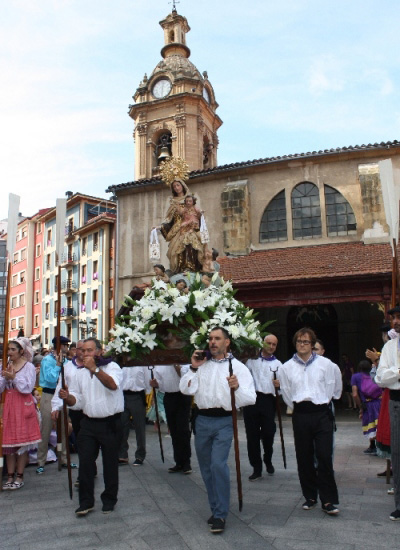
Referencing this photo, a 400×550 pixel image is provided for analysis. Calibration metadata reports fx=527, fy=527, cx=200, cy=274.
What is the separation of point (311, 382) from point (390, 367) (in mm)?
836

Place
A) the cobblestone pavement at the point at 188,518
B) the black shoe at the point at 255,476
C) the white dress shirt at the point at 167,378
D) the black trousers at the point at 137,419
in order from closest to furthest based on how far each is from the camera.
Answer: the cobblestone pavement at the point at 188,518 < the black shoe at the point at 255,476 < the white dress shirt at the point at 167,378 < the black trousers at the point at 137,419

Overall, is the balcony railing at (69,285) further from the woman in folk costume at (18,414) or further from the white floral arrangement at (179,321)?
the white floral arrangement at (179,321)

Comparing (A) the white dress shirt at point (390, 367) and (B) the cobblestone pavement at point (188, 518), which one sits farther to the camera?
(A) the white dress shirt at point (390, 367)

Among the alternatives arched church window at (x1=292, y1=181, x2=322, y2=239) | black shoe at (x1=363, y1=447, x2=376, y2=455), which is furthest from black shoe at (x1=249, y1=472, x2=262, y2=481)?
arched church window at (x1=292, y1=181, x2=322, y2=239)

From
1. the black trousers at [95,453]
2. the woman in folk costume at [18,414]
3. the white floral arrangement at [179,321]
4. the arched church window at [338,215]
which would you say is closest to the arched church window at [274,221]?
the arched church window at [338,215]

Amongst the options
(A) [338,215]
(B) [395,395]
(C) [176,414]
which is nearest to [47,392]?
(C) [176,414]

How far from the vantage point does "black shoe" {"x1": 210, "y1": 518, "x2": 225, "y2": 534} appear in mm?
4777

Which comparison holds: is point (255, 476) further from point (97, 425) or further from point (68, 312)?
point (68, 312)

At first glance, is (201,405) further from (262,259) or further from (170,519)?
(262,259)

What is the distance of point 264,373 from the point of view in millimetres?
7535

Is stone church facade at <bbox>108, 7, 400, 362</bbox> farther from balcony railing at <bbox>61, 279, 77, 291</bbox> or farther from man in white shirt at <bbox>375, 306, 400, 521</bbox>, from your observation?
balcony railing at <bbox>61, 279, 77, 291</bbox>

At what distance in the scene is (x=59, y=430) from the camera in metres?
7.73

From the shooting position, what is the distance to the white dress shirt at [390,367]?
5141 mm

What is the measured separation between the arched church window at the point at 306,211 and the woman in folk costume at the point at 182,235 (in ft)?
33.8
